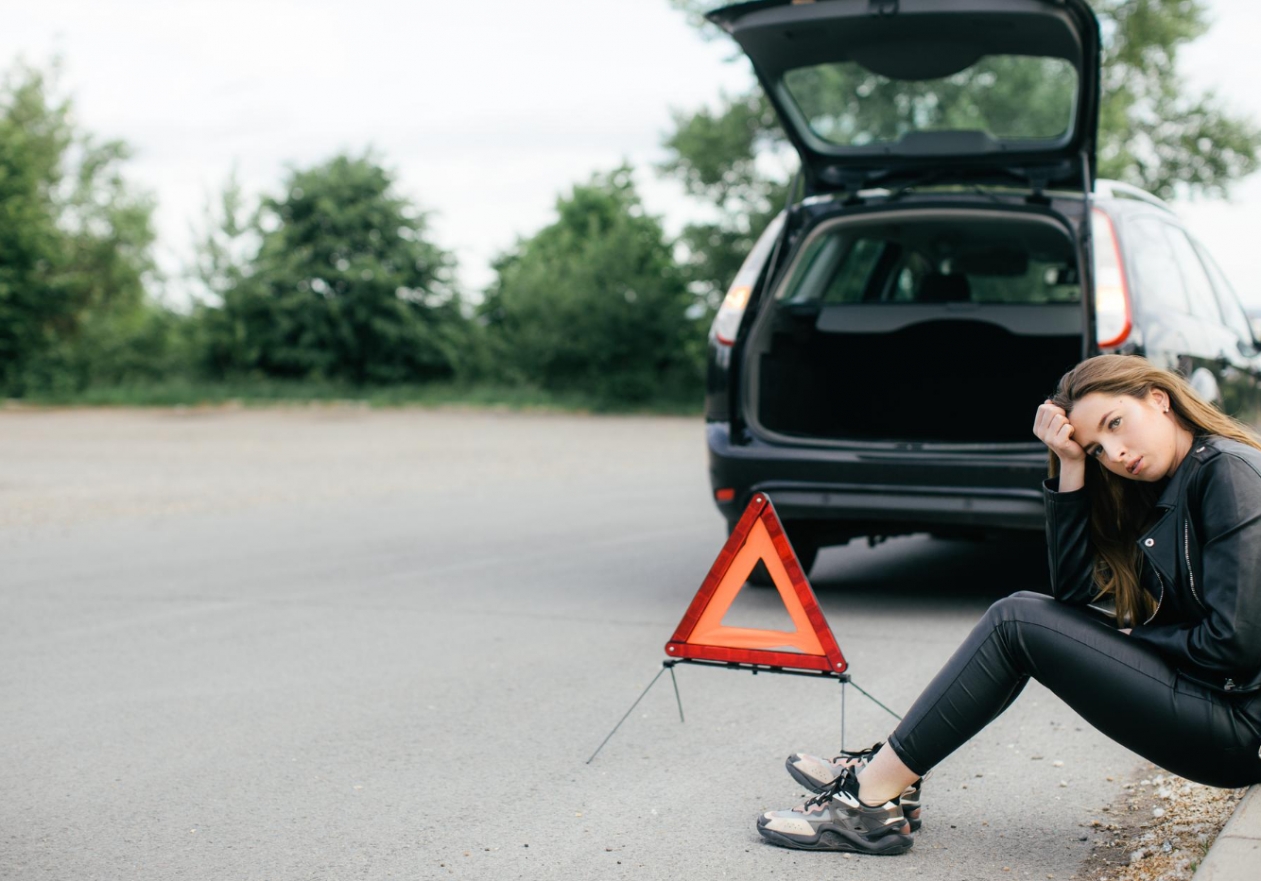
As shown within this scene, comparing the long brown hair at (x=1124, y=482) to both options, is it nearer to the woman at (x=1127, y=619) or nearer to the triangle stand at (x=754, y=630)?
the woman at (x=1127, y=619)

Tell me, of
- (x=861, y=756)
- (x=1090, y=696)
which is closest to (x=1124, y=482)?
(x=1090, y=696)

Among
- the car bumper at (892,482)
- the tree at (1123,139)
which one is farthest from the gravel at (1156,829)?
the tree at (1123,139)

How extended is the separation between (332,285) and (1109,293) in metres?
38.5

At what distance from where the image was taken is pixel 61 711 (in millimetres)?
4863

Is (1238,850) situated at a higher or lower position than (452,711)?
higher

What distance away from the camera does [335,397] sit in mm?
36062

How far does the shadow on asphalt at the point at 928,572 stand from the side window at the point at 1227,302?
158cm

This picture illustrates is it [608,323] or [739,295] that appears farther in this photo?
[608,323]

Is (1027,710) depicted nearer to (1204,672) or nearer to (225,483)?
(1204,672)

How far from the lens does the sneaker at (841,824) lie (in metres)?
3.39

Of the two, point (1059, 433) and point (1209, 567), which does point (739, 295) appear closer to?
point (1059, 433)

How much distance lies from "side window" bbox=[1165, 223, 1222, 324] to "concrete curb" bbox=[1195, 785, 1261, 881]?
3.81 m

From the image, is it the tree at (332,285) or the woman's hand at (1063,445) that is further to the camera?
the tree at (332,285)

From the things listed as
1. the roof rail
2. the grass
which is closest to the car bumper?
the roof rail
